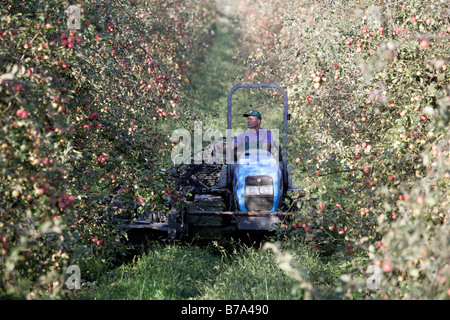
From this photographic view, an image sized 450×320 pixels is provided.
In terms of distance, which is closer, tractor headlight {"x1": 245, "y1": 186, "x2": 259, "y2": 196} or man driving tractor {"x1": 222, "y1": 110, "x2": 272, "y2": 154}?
tractor headlight {"x1": 245, "y1": 186, "x2": 259, "y2": 196}

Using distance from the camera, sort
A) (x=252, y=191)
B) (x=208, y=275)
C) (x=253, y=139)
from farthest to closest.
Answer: (x=253, y=139) → (x=252, y=191) → (x=208, y=275)

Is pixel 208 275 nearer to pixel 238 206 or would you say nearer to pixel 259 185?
pixel 238 206

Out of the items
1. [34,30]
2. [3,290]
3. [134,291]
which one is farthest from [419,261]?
[34,30]

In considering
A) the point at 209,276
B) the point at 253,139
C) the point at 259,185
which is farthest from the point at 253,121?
the point at 209,276

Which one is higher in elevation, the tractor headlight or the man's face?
the man's face

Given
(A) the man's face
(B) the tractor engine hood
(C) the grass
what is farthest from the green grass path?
(A) the man's face

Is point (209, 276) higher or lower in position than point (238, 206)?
lower

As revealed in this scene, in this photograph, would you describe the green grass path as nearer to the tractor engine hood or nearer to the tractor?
the tractor

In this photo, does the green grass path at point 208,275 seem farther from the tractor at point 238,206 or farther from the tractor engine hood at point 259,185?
the tractor engine hood at point 259,185

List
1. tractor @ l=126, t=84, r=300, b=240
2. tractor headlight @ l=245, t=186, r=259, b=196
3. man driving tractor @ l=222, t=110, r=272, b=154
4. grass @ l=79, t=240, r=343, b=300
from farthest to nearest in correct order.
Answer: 1. man driving tractor @ l=222, t=110, r=272, b=154
2. tractor headlight @ l=245, t=186, r=259, b=196
3. tractor @ l=126, t=84, r=300, b=240
4. grass @ l=79, t=240, r=343, b=300

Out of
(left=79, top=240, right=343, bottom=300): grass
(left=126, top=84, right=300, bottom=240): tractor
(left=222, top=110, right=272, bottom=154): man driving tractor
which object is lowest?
(left=79, top=240, right=343, bottom=300): grass

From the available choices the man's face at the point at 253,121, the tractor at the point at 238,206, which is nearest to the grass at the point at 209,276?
the tractor at the point at 238,206

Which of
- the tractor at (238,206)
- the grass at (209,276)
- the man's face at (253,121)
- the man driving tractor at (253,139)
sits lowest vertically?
the grass at (209,276)

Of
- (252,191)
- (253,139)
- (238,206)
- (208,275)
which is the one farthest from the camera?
(253,139)
